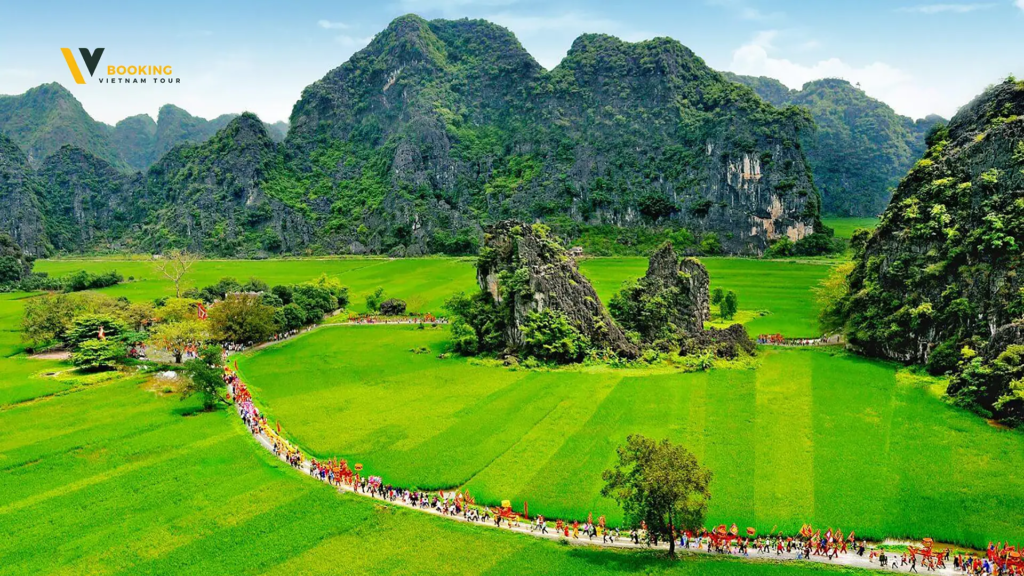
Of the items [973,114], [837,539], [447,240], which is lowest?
[837,539]

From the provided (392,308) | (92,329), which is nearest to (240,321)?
(92,329)

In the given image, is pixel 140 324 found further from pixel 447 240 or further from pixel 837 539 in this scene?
pixel 447 240

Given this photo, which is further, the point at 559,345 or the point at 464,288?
the point at 464,288

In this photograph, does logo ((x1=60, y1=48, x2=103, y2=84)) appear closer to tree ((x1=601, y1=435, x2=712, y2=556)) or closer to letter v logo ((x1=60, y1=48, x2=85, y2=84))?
letter v logo ((x1=60, y1=48, x2=85, y2=84))

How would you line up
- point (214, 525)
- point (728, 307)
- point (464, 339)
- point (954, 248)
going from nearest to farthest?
1. point (214, 525)
2. point (954, 248)
3. point (464, 339)
4. point (728, 307)

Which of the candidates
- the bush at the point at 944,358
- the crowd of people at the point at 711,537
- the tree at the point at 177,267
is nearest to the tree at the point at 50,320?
the tree at the point at 177,267

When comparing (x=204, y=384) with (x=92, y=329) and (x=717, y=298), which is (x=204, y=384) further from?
(x=717, y=298)

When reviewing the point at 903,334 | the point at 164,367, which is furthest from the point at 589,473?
the point at 164,367
